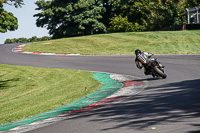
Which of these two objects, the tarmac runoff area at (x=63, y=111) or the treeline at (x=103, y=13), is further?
the treeline at (x=103, y=13)

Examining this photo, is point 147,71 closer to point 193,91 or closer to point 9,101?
point 193,91

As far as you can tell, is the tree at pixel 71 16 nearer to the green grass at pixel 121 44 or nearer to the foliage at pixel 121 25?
the foliage at pixel 121 25

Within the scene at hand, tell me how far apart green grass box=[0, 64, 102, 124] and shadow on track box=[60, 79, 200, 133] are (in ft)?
7.65

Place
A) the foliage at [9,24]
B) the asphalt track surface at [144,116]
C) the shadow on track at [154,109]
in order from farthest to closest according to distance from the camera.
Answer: the foliage at [9,24] → the shadow on track at [154,109] → the asphalt track surface at [144,116]

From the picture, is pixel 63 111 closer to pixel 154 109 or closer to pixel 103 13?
pixel 154 109

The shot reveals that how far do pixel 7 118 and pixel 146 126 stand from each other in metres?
4.40

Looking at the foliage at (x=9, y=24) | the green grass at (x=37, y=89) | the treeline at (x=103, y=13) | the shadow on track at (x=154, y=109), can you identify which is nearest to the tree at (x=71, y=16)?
the treeline at (x=103, y=13)

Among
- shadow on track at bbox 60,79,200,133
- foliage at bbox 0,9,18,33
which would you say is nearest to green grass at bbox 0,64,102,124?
shadow on track at bbox 60,79,200,133

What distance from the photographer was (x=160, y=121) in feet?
19.3

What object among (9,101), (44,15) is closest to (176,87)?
(9,101)

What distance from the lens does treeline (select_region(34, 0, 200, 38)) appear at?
5478cm

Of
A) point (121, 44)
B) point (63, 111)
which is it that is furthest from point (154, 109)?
point (121, 44)

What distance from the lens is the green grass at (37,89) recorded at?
9.25 meters

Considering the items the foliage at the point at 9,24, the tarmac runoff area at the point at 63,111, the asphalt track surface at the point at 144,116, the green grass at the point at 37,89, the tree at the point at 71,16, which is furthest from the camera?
the foliage at the point at 9,24
